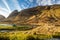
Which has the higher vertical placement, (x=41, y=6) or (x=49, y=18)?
(x=41, y=6)

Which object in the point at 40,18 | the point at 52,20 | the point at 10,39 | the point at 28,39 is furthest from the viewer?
the point at 40,18

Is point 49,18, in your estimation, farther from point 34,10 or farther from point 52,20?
point 34,10

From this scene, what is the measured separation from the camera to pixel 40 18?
370ft

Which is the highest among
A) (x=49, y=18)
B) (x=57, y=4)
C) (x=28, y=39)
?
(x=57, y=4)

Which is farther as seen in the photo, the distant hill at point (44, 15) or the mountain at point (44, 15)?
the mountain at point (44, 15)

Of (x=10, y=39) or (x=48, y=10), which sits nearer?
(x=10, y=39)

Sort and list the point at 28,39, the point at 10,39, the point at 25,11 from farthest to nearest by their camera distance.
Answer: the point at 25,11, the point at 28,39, the point at 10,39

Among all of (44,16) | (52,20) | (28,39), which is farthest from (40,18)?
(28,39)

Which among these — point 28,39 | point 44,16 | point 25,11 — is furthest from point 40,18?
point 28,39

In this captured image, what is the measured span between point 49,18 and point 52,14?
223 inches

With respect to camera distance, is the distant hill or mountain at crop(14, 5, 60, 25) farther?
mountain at crop(14, 5, 60, 25)

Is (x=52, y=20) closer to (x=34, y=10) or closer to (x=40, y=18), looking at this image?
(x=40, y=18)

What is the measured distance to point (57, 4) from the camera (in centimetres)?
11956

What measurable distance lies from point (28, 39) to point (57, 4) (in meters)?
87.5
